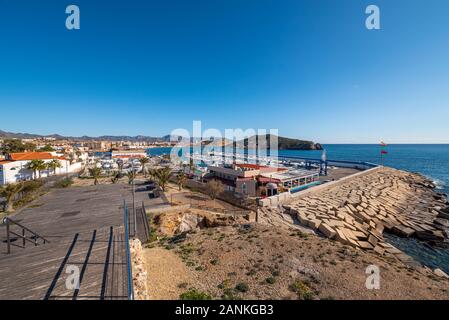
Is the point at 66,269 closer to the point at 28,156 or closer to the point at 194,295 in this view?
the point at 194,295

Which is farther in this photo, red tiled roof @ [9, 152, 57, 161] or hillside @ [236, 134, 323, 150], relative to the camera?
hillside @ [236, 134, 323, 150]

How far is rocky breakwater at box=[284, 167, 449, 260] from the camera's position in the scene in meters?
16.8

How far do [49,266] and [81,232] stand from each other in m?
3.25

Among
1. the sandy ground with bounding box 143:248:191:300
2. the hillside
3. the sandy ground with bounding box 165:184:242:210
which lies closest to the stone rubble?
the sandy ground with bounding box 143:248:191:300

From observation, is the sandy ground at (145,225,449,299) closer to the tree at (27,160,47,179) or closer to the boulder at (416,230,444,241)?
the boulder at (416,230,444,241)

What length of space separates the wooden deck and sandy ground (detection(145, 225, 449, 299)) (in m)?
2.57

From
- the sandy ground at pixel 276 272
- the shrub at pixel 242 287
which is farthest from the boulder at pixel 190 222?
the shrub at pixel 242 287

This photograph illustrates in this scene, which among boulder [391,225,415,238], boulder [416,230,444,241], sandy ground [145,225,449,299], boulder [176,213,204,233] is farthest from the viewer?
boulder [391,225,415,238]

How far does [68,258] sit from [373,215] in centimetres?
2839

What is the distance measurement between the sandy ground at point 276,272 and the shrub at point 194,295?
0.25 metres

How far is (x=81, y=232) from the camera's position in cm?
1059

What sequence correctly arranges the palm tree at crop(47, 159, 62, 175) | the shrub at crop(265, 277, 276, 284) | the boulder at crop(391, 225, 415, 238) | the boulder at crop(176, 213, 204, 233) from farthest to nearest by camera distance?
1. the palm tree at crop(47, 159, 62, 175)
2. the boulder at crop(391, 225, 415, 238)
3. the boulder at crop(176, 213, 204, 233)
4. the shrub at crop(265, 277, 276, 284)
